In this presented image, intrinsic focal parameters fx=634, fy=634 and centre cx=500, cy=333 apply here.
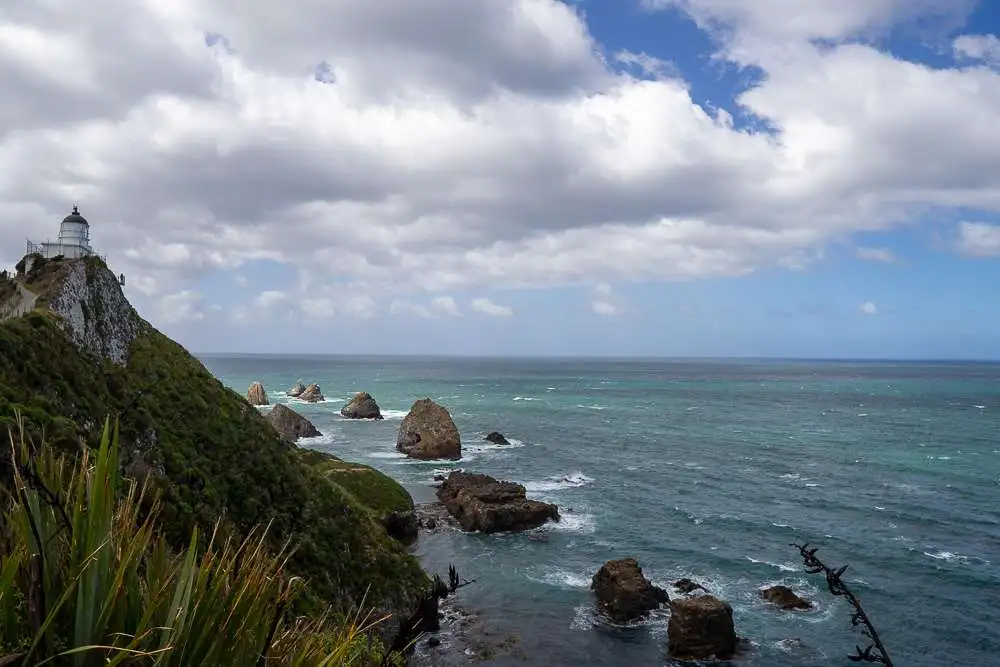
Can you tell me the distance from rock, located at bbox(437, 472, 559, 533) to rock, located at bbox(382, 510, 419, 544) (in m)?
4.54

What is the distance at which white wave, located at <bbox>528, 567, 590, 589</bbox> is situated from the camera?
39.3 m

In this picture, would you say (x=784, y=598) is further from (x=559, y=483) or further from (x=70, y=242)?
(x=70, y=242)

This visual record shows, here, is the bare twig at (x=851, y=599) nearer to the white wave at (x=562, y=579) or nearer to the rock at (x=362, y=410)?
the white wave at (x=562, y=579)

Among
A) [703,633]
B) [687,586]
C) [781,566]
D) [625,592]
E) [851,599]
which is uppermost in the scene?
[851,599]

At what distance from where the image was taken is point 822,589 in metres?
38.5

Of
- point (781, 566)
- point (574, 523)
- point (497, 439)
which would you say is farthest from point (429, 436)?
point (781, 566)

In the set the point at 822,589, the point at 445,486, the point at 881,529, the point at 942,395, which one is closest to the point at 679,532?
the point at 822,589

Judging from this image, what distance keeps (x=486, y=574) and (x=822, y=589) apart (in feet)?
67.8

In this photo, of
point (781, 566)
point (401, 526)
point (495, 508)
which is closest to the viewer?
point (781, 566)

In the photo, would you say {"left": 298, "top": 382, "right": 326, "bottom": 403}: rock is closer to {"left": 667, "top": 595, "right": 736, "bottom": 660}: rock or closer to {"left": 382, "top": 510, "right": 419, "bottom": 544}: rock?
{"left": 382, "top": 510, "right": 419, "bottom": 544}: rock

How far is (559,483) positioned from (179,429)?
43860 millimetres

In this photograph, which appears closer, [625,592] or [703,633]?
[703,633]

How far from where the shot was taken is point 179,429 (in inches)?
1099

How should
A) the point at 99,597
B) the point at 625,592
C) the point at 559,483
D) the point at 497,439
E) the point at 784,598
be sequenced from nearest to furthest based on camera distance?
the point at 99,597 → the point at 625,592 → the point at 784,598 → the point at 559,483 → the point at 497,439
